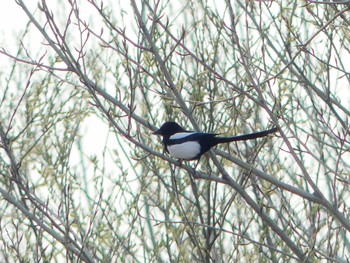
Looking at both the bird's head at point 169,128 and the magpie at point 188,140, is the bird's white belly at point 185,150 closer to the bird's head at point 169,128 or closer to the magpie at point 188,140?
the magpie at point 188,140

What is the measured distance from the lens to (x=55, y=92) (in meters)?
8.45

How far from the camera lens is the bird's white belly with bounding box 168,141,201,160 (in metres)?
5.71

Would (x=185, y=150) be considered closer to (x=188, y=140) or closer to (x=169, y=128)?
(x=188, y=140)

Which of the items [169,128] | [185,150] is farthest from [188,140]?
[169,128]

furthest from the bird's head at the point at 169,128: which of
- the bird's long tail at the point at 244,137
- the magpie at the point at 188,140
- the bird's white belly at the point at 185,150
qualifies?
the bird's long tail at the point at 244,137

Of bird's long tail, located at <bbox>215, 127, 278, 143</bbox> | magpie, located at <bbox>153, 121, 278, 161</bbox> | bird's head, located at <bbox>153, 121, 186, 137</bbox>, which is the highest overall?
bird's head, located at <bbox>153, 121, 186, 137</bbox>

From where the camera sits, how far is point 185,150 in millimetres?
5848

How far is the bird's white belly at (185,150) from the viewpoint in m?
5.71

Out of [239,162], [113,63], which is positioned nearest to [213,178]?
[239,162]

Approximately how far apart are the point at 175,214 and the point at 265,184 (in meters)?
1.81

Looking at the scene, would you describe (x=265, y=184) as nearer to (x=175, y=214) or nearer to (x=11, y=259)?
(x=175, y=214)

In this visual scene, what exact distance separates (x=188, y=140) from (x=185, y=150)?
3.5 inches

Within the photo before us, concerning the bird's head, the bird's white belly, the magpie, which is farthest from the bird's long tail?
the bird's head

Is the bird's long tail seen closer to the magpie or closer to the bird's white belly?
the magpie
